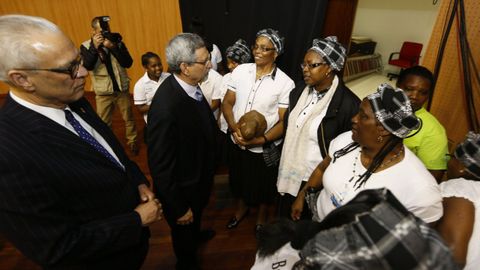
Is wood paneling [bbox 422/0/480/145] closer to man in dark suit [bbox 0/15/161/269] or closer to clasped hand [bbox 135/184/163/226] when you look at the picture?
clasped hand [bbox 135/184/163/226]

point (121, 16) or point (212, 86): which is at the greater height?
point (121, 16)

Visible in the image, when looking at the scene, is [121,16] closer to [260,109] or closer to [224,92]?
[224,92]

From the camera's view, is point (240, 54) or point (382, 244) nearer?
point (382, 244)

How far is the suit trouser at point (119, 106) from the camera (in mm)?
3221

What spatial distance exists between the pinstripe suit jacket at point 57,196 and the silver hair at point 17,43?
0.16m

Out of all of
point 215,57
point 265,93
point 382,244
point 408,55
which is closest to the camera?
point 382,244

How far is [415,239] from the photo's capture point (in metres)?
0.52

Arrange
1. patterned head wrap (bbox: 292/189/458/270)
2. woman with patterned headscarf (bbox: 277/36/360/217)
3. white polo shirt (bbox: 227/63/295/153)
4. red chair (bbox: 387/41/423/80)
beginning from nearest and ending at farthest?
patterned head wrap (bbox: 292/189/458/270)
woman with patterned headscarf (bbox: 277/36/360/217)
white polo shirt (bbox: 227/63/295/153)
red chair (bbox: 387/41/423/80)

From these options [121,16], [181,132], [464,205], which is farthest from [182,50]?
[121,16]

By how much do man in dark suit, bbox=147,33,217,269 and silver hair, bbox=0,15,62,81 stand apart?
1.93ft

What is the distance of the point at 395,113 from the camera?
1.08 m

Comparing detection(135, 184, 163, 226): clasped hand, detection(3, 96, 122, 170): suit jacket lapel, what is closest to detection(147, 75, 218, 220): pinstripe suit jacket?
detection(135, 184, 163, 226): clasped hand

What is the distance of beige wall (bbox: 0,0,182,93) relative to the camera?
4.83 meters

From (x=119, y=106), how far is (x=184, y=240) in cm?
234
